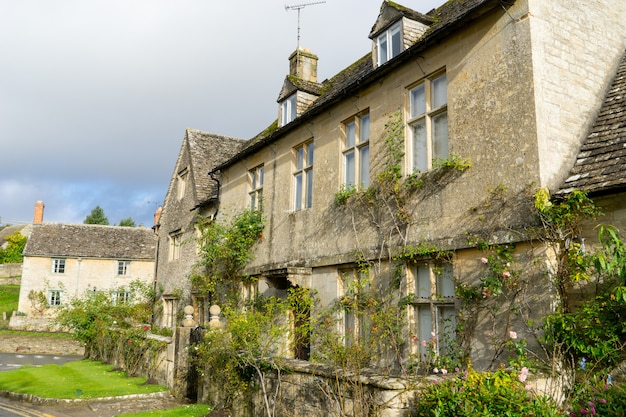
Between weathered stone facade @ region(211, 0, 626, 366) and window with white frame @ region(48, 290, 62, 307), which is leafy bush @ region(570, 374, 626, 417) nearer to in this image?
weathered stone facade @ region(211, 0, 626, 366)

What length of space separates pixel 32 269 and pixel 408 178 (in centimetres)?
4064

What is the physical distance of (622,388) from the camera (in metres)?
5.55

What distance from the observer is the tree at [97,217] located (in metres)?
82.4

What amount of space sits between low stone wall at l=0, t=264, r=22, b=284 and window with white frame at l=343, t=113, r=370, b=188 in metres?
55.4

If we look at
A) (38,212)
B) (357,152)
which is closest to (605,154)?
(357,152)

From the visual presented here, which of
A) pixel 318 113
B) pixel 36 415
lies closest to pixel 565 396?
pixel 318 113

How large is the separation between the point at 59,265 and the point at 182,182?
25667mm

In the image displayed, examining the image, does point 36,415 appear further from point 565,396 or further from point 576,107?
point 576,107

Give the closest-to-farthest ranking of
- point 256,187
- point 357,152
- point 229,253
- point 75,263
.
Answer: point 357,152
point 229,253
point 256,187
point 75,263

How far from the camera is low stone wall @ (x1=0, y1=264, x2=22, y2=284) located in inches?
2151

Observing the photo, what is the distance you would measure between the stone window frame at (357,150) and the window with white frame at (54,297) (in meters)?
37.7

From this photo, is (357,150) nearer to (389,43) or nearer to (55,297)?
(389,43)

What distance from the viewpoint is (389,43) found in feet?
36.2

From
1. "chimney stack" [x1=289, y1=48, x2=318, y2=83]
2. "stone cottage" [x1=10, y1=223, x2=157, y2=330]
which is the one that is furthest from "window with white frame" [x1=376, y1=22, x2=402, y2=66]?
"stone cottage" [x1=10, y1=223, x2=157, y2=330]
